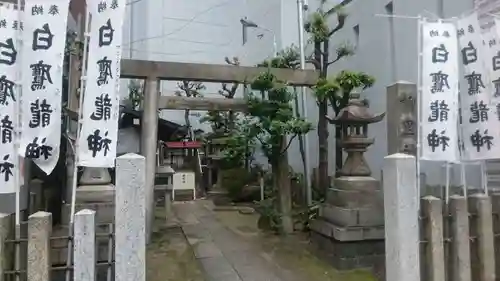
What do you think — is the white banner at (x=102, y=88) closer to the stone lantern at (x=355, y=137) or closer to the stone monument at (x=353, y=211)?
the stone monument at (x=353, y=211)

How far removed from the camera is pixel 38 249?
3.32 m

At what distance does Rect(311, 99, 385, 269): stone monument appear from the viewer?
18.6 ft

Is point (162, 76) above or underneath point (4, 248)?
above

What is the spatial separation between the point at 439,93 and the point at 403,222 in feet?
6.16

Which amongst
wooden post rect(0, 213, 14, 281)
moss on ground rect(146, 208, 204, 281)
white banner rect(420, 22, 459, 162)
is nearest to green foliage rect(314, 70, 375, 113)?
white banner rect(420, 22, 459, 162)

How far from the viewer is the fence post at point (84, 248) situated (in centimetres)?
334

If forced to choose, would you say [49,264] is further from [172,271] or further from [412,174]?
[412,174]

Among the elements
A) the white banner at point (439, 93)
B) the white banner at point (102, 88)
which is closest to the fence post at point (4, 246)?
the white banner at point (102, 88)

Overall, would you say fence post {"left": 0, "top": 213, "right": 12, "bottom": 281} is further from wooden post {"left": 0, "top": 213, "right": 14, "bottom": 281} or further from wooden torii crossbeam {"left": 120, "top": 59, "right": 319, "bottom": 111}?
wooden torii crossbeam {"left": 120, "top": 59, "right": 319, "bottom": 111}

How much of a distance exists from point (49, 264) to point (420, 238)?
11.9 feet

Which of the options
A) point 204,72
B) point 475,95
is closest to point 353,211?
point 475,95

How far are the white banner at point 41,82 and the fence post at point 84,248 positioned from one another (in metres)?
0.90

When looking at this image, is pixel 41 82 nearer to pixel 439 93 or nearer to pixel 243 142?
pixel 439 93

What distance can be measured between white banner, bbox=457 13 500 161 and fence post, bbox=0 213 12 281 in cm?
514
